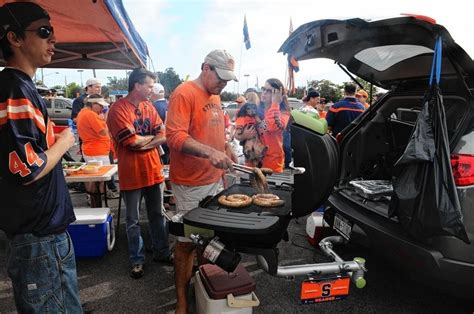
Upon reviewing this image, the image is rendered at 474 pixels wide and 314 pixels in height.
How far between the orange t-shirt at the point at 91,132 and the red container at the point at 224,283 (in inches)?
132

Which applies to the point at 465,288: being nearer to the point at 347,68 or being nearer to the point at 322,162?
the point at 322,162

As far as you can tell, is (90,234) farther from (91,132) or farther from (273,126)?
(273,126)

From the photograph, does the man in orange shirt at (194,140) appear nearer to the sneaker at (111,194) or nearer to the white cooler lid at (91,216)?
the white cooler lid at (91,216)

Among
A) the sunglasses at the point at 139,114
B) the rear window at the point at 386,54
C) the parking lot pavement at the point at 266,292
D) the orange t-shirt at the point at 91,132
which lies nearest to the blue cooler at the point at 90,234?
the parking lot pavement at the point at 266,292

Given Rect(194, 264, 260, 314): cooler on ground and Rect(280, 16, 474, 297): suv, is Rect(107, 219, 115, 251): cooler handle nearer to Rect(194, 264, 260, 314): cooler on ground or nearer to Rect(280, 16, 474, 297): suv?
Rect(194, 264, 260, 314): cooler on ground

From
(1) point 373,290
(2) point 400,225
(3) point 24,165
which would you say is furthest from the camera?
(1) point 373,290

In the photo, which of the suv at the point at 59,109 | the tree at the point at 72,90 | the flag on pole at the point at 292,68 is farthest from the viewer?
the tree at the point at 72,90

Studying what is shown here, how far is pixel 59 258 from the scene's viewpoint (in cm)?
154

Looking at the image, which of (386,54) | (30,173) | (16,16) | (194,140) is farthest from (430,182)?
(16,16)

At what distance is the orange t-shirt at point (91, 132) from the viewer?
15.6 feet

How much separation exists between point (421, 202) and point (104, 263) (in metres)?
3.05

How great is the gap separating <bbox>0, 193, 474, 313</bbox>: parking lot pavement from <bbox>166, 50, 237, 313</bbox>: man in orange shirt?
56 cm

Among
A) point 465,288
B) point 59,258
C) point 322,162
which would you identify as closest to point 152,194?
point 59,258

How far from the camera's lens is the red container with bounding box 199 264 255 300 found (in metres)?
2.07
